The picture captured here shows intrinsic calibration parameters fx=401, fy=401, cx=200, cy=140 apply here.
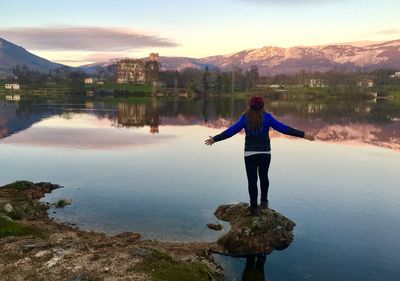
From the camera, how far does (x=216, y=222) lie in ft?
58.6

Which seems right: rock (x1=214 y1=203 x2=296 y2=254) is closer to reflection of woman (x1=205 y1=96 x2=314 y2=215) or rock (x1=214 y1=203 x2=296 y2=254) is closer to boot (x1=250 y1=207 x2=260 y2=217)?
boot (x1=250 y1=207 x2=260 y2=217)

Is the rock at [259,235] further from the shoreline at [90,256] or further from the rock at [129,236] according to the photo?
the rock at [129,236]

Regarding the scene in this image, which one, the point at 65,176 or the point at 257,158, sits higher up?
the point at 257,158

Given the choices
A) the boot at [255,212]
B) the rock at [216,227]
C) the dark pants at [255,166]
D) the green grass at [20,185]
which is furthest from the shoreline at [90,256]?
the green grass at [20,185]

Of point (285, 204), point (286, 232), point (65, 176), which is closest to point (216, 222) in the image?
point (286, 232)

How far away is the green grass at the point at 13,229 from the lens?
1462 cm

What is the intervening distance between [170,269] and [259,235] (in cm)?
468

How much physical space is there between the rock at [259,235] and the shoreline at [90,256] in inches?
39.1

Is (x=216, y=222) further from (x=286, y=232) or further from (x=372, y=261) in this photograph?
(x=372, y=261)

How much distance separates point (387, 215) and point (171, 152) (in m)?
21.3

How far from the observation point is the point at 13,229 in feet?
48.9

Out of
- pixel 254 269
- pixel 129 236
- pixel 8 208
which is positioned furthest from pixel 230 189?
pixel 8 208

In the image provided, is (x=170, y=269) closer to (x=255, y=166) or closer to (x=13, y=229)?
(x=255, y=166)

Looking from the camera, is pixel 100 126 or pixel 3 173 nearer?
pixel 3 173
